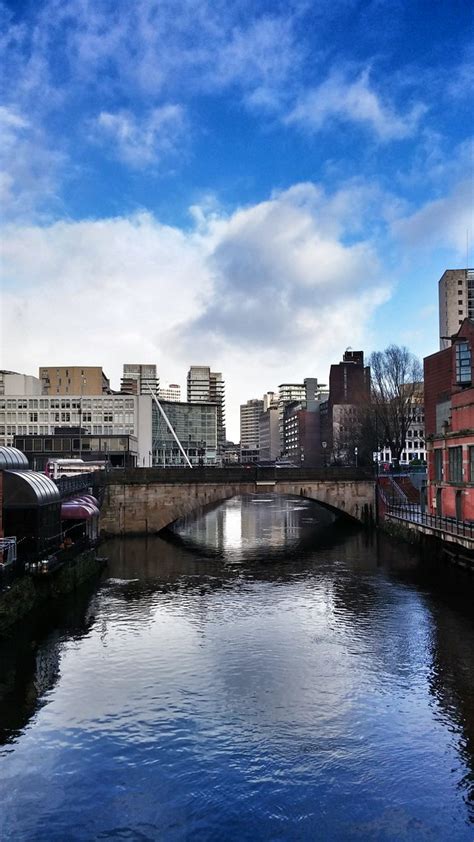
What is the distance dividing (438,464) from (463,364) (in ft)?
31.8

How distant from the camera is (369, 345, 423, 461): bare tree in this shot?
104m

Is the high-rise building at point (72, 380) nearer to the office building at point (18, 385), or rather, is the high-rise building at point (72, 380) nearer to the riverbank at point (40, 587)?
the office building at point (18, 385)

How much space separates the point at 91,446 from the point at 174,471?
4879cm

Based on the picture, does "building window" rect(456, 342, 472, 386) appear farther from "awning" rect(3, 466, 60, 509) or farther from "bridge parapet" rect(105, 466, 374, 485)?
"awning" rect(3, 466, 60, 509)

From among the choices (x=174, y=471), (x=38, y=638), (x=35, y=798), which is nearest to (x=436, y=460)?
(x=174, y=471)

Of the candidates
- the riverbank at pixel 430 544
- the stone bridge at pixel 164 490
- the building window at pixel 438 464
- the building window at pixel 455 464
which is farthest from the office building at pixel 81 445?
the building window at pixel 455 464

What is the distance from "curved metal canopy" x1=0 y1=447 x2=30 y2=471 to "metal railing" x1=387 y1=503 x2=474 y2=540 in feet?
105

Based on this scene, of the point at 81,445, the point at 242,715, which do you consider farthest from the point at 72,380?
the point at 242,715

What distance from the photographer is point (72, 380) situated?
17212 centimetres

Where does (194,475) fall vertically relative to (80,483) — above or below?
above

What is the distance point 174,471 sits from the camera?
77000 mm

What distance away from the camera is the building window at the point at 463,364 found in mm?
59562

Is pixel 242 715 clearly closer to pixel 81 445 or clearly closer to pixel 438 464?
pixel 438 464

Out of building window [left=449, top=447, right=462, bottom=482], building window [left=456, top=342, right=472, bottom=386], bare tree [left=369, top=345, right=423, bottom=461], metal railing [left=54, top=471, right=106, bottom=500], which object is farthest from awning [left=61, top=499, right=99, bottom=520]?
bare tree [left=369, top=345, right=423, bottom=461]
